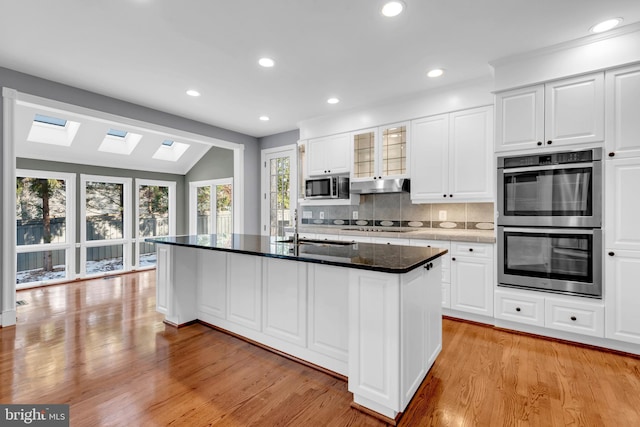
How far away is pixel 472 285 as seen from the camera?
3166 millimetres

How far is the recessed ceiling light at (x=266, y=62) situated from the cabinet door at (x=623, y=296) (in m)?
3.43

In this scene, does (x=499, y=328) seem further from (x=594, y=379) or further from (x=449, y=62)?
(x=449, y=62)

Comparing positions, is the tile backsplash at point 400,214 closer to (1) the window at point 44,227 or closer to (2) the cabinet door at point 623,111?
(2) the cabinet door at point 623,111

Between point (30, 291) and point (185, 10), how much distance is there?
4.87 m

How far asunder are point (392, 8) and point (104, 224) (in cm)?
615

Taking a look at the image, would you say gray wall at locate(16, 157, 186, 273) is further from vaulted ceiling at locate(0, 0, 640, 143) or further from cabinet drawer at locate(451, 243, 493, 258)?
cabinet drawer at locate(451, 243, 493, 258)

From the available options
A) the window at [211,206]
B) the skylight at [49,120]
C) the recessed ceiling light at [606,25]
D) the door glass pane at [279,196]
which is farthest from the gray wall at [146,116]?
the recessed ceiling light at [606,25]

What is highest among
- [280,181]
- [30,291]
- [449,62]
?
[449,62]

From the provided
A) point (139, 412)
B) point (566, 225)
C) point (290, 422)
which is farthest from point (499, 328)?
point (139, 412)

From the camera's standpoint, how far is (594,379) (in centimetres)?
211

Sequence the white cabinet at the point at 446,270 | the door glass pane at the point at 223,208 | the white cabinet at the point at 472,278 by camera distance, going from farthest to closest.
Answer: the door glass pane at the point at 223,208 → the white cabinet at the point at 446,270 → the white cabinet at the point at 472,278

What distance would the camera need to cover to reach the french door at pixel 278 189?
5406 mm

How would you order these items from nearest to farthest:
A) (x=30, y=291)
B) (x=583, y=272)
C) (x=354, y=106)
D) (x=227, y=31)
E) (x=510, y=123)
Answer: (x=227, y=31) < (x=583, y=272) < (x=510, y=123) < (x=354, y=106) < (x=30, y=291)

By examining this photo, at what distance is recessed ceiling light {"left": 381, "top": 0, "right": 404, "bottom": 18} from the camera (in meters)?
2.10
